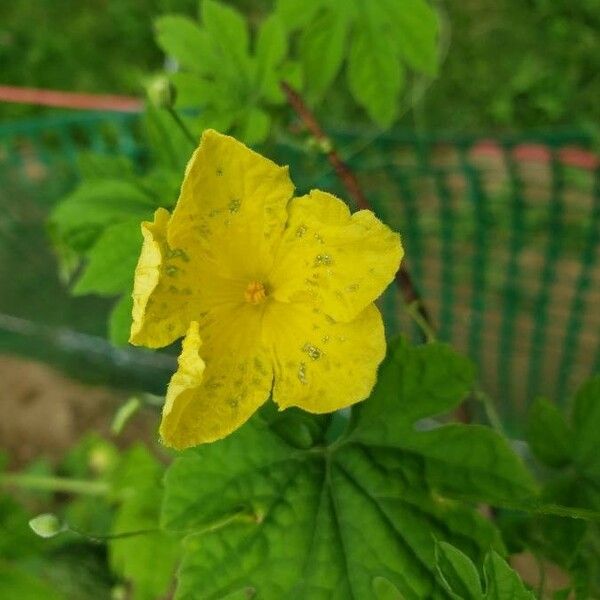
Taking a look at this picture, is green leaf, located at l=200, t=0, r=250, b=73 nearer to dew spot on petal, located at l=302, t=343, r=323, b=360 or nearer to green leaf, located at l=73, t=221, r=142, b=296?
green leaf, located at l=73, t=221, r=142, b=296

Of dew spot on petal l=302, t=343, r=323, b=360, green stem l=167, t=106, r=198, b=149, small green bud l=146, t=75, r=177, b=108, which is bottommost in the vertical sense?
dew spot on petal l=302, t=343, r=323, b=360

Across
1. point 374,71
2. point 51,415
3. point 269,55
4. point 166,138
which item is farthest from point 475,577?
point 51,415

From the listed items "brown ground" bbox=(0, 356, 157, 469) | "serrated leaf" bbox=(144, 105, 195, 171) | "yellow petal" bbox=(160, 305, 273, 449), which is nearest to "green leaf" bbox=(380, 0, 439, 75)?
"serrated leaf" bbox=(144, 105, 195, 171)

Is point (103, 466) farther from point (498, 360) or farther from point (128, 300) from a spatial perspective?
point (128, 300)

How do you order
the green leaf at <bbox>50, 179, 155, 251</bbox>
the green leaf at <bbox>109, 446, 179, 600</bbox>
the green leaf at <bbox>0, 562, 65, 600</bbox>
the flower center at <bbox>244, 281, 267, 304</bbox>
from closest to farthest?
the flower center at <bbox>244, 281, 267, 304</bbox> < the green leaf at <bbox>50, 179, 155, 251</bbox> < the green leaf at <bbox>109, 446, 179, 600</bbox> < the green leaf at <bbox>0, 562, 65, 600</bbox>

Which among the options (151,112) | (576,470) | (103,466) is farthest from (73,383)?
(576,470)

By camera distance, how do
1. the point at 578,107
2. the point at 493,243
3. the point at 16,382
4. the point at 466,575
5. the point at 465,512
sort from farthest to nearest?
the point at 16,382
the point at 578,107
the point at 493,243
the point at 465,512
the point at 466,575
